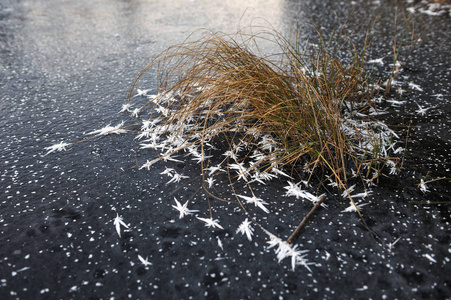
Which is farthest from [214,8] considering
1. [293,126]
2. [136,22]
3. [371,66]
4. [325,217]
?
[325,217]

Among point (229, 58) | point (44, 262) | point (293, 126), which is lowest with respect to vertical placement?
point (44, 262)

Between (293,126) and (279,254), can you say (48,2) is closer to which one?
(293,126)

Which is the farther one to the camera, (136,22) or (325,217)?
(136,22)

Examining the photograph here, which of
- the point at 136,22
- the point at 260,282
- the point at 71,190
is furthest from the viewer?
the point at 136,22

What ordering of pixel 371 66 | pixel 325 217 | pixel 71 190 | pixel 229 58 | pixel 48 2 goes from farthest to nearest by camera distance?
1. pixel 48 2
2. pixel 371 66
3. pixel 229 58
4. pixel 71 190
5. pixel 325 217

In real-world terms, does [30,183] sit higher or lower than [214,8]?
lower

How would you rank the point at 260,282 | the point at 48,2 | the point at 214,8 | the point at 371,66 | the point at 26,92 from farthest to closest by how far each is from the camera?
the point at 48,2, the point at 214,8, the point at 371,66, the point at 26,92, the point at 260,282

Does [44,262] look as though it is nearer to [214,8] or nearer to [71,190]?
[71,190]

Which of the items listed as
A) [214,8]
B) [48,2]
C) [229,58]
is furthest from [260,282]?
[48,2]

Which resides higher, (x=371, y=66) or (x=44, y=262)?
(x=371, y=66)

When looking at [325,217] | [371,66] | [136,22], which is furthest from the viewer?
[136,22]
